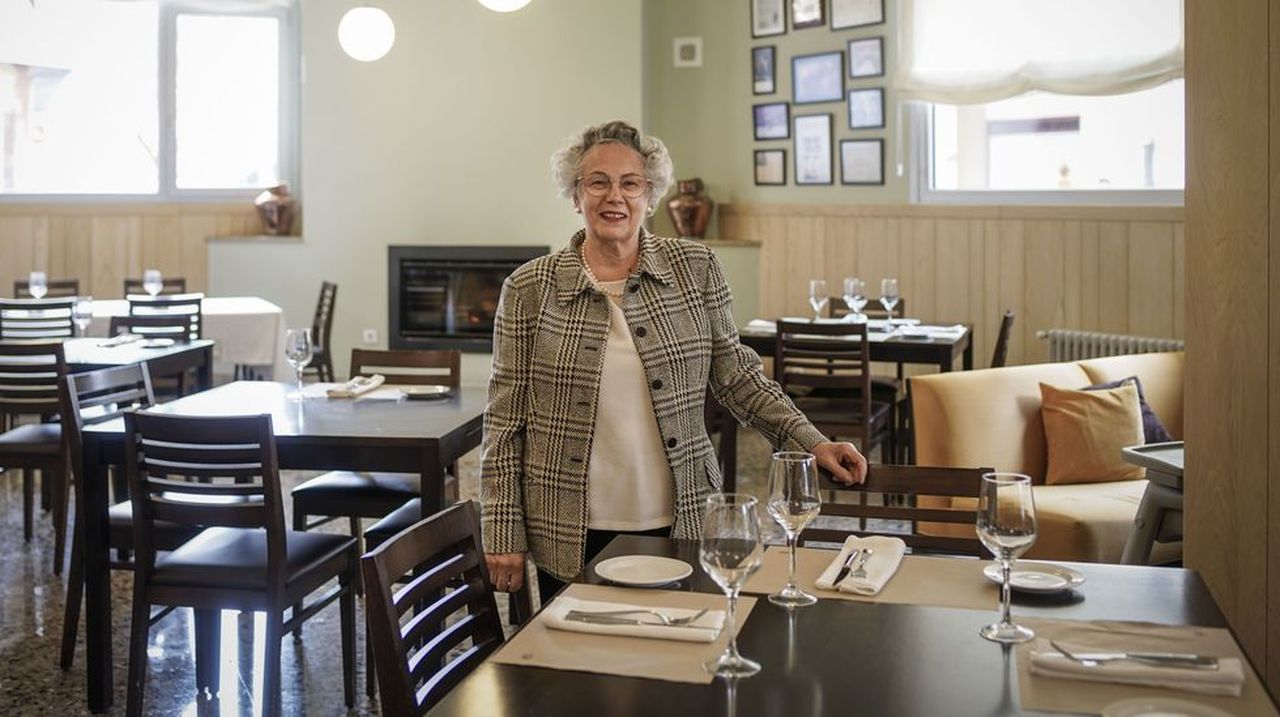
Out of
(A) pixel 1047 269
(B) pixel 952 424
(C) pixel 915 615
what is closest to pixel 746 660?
(C) pixel 915 615

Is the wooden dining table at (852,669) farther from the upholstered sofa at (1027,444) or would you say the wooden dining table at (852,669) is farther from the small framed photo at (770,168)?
the small framed photo at (770,168)

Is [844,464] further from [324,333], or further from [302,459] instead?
[324,333]

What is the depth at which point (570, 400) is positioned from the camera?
8.90 ft

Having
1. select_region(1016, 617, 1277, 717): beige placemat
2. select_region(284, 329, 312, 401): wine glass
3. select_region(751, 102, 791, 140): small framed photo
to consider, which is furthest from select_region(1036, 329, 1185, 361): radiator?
select_region(1016, 617, 1277, 717): beige placemat

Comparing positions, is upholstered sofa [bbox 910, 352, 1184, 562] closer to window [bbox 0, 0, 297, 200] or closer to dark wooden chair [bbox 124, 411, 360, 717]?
dark wooden chair [bbox 124, 411, 360, 717]

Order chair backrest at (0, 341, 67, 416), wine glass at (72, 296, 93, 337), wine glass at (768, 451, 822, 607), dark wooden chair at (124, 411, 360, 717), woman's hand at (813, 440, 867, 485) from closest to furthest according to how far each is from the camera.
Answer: wine glass at (768, 451, 822, 607) < woman's hand at (813, 440, 867, 485) < dark wooden chair at (124, 411, 360, 717) < chair backrest at (0, 341, 67, 416) < wine glass at (72, 296, 93, 337)

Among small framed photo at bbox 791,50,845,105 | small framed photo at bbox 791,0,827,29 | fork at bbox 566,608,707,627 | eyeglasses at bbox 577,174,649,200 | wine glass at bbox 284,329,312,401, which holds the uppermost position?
small framed photo at bbox 791,0,827,29

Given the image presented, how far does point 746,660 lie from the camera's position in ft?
5.91

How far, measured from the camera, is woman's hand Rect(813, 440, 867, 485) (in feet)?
8.34

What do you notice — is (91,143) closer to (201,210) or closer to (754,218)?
(201,210)

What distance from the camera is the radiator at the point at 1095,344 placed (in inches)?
274

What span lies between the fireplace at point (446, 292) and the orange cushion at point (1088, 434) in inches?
187

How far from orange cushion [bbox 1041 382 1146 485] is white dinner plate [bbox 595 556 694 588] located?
9.44ft

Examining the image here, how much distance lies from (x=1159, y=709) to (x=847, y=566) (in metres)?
0.69
